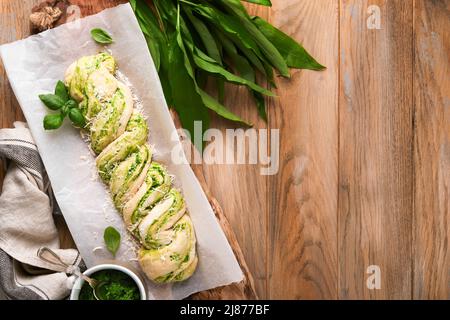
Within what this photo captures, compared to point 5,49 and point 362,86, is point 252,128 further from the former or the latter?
point 5,49

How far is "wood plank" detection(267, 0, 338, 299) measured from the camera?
62.9 inches

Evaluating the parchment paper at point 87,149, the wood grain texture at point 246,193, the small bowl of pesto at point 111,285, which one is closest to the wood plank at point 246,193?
the wood grain texture at point 246,193

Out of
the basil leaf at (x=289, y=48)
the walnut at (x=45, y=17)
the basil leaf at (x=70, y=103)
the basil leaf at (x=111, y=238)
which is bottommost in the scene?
the basil leaf at (x=111, y=238)

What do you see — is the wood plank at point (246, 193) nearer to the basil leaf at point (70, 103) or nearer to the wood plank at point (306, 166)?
the wood plank at point (306, 166)

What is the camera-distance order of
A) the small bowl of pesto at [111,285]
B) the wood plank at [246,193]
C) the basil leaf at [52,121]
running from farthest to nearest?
1. the wood plank at [246,193]
2. the basil leaf at [52,121]
3. the small bowl of pesto at [111,285]

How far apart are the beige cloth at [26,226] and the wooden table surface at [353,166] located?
47cm

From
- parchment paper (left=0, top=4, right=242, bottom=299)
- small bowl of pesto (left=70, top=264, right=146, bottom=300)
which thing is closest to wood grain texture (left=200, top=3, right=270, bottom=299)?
parchment paper (left=0, top=4, right=242, bottom=299)

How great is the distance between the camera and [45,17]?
1.49 m

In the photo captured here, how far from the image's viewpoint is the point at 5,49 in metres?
1.50

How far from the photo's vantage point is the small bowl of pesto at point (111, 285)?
1365mm

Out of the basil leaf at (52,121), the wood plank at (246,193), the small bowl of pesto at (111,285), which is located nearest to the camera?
the small bowl of pesto at (111,285)

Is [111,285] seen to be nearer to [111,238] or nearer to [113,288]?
[113,288]
